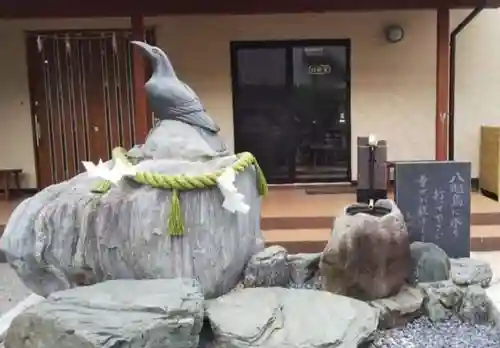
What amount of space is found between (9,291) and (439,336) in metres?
3.38

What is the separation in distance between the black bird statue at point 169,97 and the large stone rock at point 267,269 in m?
0.89

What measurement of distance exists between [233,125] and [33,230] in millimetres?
4481

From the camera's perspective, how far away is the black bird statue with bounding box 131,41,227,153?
3.98 metres

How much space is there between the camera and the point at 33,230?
3.50 metres

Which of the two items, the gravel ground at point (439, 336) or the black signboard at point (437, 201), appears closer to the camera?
the gravel ground at point (439, 336)

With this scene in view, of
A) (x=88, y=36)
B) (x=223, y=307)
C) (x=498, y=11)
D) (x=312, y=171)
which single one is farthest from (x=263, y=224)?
(x=498, y=11)

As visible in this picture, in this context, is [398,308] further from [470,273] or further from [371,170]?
[371,170]

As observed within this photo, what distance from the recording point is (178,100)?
3.97 m

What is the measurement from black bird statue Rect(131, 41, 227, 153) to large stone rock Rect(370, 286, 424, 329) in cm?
160

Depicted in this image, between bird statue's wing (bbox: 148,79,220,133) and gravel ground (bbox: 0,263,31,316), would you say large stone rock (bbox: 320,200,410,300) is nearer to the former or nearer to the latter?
bird statue's wing (bbox: 148,79,220,133)

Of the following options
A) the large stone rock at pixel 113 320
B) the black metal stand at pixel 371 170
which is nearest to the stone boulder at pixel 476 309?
the large stone rock at pixel 113 320

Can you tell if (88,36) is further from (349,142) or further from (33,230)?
(33,230)

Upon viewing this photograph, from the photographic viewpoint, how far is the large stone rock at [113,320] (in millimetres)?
2840

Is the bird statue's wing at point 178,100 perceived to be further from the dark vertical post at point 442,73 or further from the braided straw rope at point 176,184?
the dark vertical post at point 442,73
